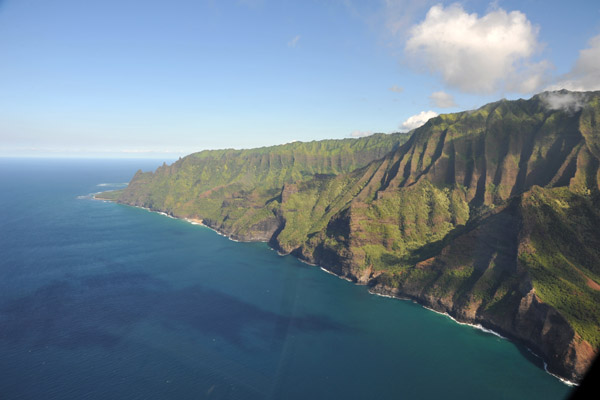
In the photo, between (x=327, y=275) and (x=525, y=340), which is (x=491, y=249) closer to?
(x=525, y=340)

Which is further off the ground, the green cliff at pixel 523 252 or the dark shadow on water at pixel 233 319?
the green cliff at pixel 523 252

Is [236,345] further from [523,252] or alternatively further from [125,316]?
[523,252]

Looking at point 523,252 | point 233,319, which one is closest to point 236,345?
point 233,319

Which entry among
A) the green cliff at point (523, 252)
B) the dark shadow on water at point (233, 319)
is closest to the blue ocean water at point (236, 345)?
the dark shadow on water at point (233, 319)

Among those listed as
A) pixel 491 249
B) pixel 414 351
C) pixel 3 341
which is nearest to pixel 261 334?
pixel 414 351

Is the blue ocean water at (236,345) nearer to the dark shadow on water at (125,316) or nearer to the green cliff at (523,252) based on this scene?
the dark shadow on water at (125,316)

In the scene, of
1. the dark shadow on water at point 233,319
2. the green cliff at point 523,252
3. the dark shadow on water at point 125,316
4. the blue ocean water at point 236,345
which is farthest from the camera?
the dark shadow on water at point 233,319
